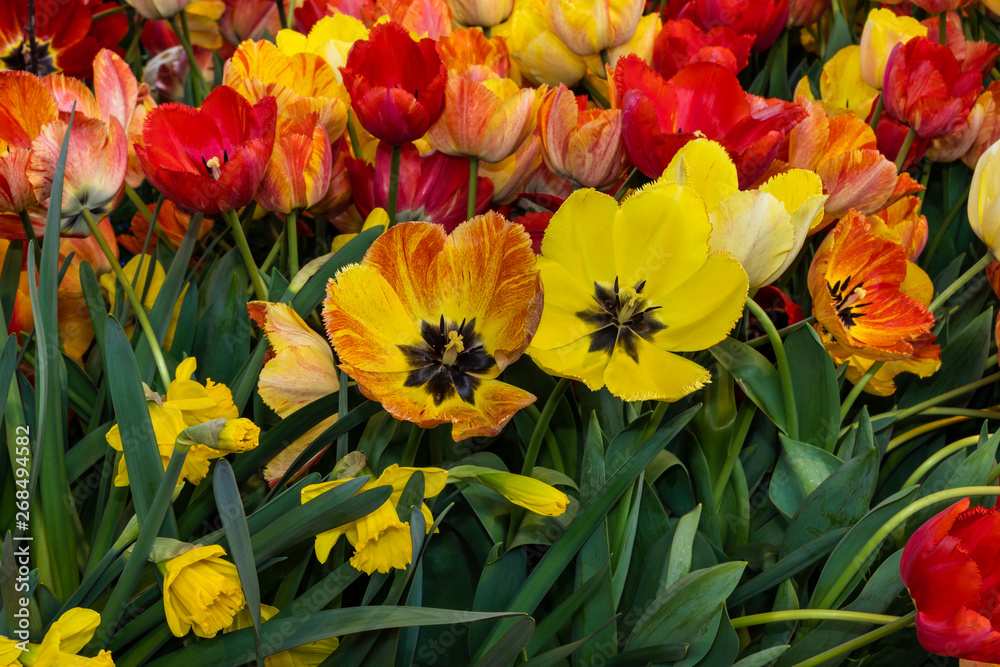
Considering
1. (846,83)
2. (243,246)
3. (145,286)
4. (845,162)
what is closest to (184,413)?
(243,246)

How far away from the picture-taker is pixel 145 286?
2.07 feet

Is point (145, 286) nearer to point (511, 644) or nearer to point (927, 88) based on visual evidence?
point (511, 644)

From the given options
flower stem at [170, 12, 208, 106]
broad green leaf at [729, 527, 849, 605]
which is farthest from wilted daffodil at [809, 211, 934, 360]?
flower stem at [170, 12, 208, 106]

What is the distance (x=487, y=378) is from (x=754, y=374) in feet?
0.62

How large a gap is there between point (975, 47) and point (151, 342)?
760 mm

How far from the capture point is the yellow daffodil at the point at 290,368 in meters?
0.44

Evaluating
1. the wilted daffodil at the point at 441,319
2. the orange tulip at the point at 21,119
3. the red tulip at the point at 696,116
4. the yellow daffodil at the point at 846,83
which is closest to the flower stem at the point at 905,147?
the yellow daffodil at the point at 846,83

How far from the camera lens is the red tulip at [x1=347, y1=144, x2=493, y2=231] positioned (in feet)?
1.96

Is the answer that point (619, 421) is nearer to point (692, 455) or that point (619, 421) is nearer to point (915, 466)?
point (692, 455)

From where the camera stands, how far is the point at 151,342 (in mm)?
500

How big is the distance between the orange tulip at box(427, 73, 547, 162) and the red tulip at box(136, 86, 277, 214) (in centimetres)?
12

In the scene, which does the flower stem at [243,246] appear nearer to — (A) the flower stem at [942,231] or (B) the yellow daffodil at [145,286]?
(B) the yellow daffodil at [145,286]

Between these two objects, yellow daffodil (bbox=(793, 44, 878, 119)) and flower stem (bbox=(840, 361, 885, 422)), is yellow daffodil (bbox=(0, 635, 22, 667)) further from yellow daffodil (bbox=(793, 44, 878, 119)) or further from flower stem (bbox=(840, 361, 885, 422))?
yellow daffodil (bbox=(793, 44, 878, 119))

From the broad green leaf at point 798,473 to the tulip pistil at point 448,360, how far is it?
22 cm
